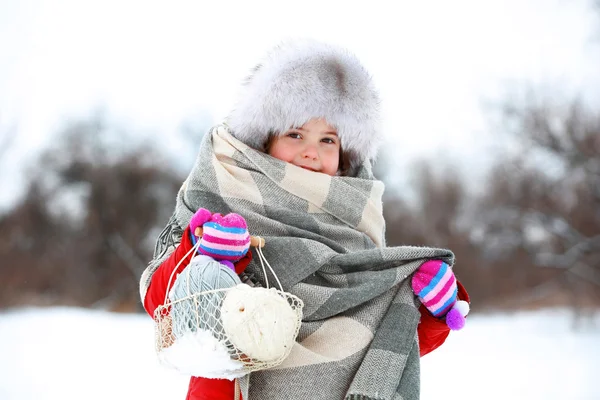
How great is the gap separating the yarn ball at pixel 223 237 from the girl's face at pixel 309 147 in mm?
425

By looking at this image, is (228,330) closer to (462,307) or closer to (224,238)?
(224,238)

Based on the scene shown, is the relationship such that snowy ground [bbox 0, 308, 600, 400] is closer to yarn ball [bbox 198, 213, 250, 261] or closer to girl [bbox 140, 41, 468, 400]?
girl [bbox 140, 41, 468, 400]

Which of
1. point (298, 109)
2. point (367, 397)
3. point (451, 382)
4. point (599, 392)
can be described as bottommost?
point (451, 382)

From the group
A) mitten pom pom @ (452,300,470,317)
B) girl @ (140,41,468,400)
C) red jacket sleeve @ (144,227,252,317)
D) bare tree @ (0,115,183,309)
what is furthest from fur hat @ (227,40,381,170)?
bare tree @ (0,115,183,309)

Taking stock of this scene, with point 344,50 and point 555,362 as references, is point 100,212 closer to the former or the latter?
point 555,362

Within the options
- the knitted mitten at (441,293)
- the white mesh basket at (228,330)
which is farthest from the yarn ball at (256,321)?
the knitted mitten at (441,293)

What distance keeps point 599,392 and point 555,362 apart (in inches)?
49.7

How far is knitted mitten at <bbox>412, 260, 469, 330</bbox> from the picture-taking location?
1.35m

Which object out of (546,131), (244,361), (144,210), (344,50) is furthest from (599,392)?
(144,210)

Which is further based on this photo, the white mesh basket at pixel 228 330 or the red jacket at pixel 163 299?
the red jacket at pixel 163 299

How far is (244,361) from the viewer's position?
1091mm

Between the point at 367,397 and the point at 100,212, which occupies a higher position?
the point at 367,397

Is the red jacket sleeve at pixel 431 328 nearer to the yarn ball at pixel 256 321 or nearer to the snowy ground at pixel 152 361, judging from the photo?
the yarn ball at pixel 256 321

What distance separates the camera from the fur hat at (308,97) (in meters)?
1.54
